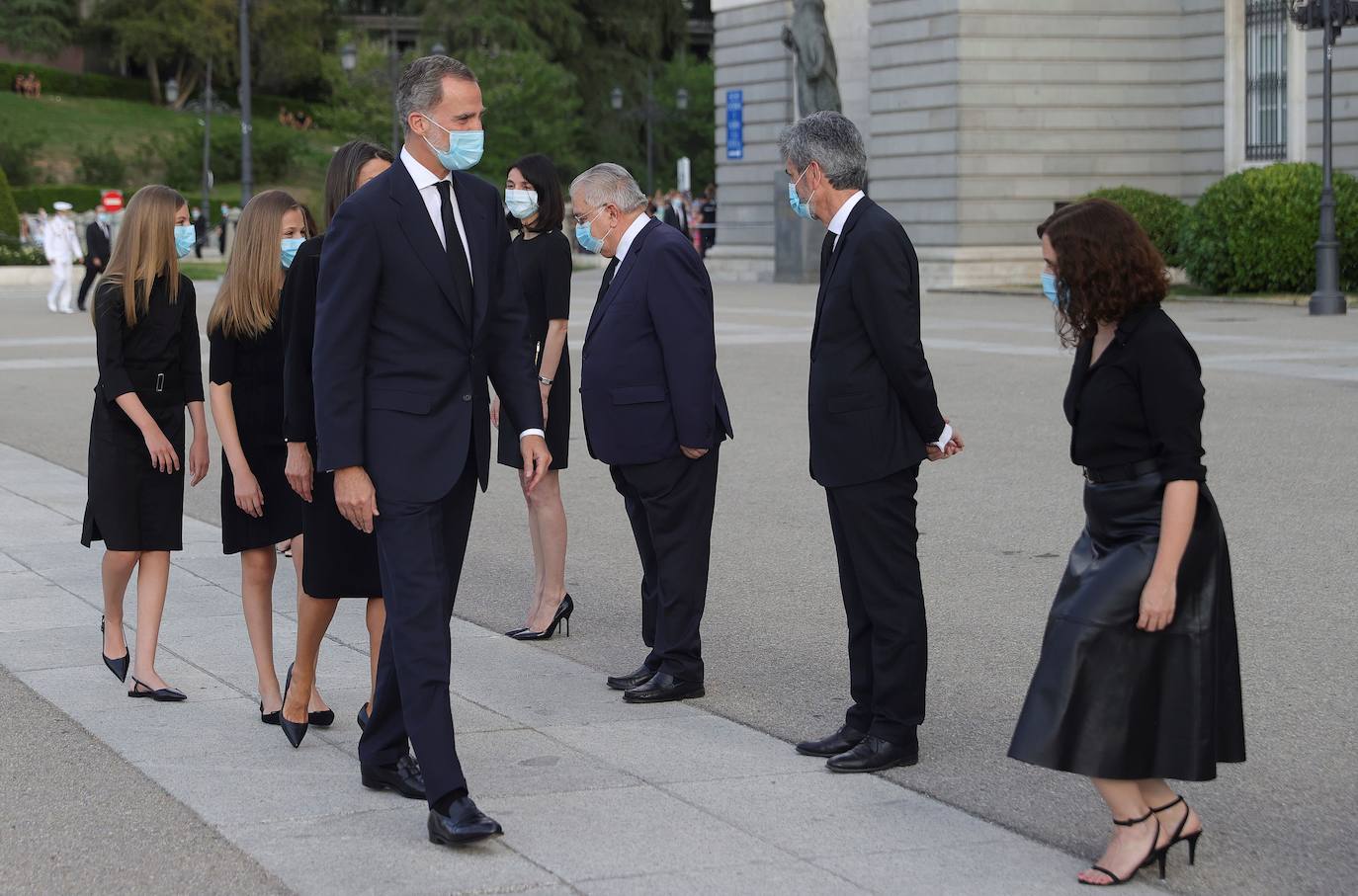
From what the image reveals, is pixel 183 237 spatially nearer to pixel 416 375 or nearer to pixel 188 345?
pixel 188 345

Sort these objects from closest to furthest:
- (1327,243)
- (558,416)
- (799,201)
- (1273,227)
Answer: (799,201) < (558,416) < (1327,243) < (1273,227)

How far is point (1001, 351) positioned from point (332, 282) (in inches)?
629

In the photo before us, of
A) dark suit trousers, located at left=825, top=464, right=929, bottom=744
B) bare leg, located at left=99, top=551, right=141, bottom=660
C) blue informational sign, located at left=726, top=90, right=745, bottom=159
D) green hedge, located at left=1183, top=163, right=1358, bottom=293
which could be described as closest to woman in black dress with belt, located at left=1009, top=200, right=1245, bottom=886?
dark suit trousers, located at left=825, top=464, right=929, bottom=744

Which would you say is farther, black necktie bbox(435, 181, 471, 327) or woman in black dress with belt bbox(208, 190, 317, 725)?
woman in black dress with belt bbox(208, 190, 317, 725)

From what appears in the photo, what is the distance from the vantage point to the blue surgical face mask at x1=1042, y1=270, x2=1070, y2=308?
4660mm

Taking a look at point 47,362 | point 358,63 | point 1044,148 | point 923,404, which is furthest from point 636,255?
point 358,63

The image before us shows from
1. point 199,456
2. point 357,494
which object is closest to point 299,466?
point 357,494

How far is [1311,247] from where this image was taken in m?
27.0

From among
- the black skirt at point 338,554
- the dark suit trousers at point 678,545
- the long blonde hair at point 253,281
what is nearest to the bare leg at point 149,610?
the long blonde hair at point 253,281

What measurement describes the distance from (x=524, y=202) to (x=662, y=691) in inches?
80.1

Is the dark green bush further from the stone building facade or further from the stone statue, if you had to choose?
the stone statue

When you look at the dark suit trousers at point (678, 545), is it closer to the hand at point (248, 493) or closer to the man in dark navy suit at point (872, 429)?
the man in dark navy suit at point (872, 429)

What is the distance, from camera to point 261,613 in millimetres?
6434

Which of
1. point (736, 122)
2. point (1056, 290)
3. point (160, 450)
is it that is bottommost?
point (160, 450)
